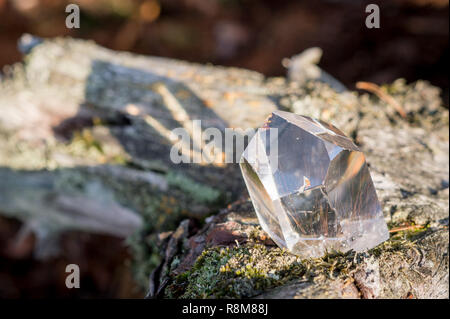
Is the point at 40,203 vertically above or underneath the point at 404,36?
underneath

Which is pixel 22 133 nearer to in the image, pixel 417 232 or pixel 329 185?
pixel 329 185

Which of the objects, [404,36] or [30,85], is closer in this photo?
[30,85]

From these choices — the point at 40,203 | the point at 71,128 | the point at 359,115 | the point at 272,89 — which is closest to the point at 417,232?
the point at 359,115
